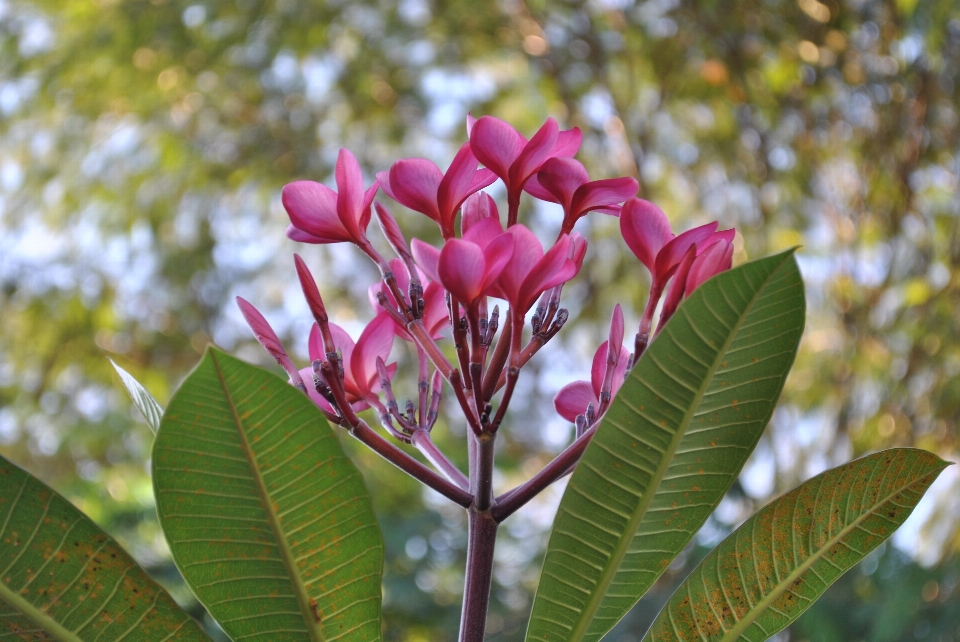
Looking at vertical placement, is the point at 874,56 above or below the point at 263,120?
above

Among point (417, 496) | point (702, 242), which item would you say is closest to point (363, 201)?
point (702, 242)

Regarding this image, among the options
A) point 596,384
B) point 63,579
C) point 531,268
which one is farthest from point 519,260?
point 63,579

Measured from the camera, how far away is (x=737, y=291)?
329mm

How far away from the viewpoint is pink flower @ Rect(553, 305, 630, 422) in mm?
442

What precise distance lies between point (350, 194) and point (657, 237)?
158 millimetres

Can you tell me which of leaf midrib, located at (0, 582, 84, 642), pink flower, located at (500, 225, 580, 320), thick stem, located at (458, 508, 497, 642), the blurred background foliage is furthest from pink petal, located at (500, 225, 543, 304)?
the blurred background foliage

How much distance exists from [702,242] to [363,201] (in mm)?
173

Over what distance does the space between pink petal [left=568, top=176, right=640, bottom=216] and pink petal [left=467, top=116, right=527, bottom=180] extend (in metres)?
0.04

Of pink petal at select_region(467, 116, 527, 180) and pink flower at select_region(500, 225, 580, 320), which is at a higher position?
pink petal at select_region(467, 116, 527, 180)

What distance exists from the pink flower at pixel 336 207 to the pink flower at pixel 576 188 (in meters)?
0.09

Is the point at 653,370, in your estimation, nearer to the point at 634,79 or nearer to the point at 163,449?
the point at 163,449

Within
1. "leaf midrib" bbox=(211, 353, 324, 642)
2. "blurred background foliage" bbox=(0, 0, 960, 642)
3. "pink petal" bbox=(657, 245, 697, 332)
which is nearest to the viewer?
"leaf midrib" bbox=(211, 353, 324, 642)

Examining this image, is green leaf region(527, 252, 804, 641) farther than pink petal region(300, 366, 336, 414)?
No

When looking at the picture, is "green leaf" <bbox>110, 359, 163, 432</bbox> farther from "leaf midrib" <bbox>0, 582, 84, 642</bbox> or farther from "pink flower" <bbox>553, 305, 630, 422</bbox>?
"pink flower" <bbox>553, 305, 630, 422</bbox>
